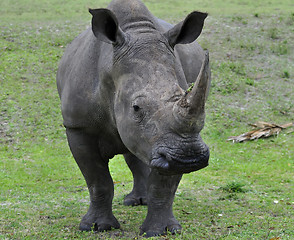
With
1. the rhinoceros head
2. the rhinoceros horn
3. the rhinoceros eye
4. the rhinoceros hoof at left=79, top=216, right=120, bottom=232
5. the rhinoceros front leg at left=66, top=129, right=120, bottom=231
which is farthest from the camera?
the rhinoceros hoof at left=79, top=216, right=120, bottom=232

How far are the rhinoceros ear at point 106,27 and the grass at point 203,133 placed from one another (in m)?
2.20

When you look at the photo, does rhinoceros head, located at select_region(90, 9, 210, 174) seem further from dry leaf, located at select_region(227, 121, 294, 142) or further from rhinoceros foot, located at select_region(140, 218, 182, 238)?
dry leaf, located at select_region(227, 121, 294, 142)

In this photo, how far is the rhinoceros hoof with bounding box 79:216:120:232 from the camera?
6530mm

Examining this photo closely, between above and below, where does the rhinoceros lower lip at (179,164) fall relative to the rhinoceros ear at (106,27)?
below

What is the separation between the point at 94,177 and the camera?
253 inches

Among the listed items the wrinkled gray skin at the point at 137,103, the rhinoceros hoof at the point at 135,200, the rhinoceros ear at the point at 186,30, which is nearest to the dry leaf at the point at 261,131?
the rhinoceros hoof at the point at 135,200

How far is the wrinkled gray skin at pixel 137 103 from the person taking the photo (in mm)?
4801

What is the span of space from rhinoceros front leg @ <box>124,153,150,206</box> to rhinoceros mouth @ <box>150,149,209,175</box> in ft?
10.4

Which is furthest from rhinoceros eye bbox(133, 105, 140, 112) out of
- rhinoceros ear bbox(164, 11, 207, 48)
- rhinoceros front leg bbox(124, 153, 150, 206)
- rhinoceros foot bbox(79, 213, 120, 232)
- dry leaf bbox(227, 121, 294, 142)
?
dry leaf bbox(227, 121, 294, 142)

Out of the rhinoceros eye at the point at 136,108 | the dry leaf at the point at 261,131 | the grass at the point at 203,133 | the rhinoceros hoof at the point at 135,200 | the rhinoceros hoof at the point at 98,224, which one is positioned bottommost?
the dry leaf at the point at 261,131

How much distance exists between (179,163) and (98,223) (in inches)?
84.3

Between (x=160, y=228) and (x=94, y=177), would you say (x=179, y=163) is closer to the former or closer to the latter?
(x=160, y=228)

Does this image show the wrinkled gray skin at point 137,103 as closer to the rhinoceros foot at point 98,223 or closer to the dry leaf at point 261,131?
the rhinoceros foot at point 98,223

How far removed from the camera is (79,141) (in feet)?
20.7
